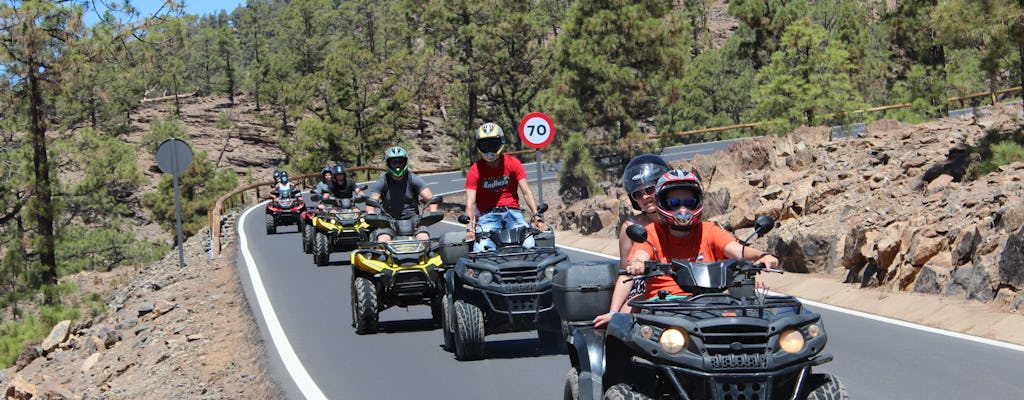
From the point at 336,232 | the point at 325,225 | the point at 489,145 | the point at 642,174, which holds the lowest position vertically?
the point at 336,232

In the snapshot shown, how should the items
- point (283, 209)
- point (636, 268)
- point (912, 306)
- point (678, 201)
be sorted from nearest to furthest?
point (636, 268) → point (678, 201) → point (912, 306) → point (283, 209)

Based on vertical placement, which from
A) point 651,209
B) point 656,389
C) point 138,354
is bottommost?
point 138,354

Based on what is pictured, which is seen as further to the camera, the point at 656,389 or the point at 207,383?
the point at 207,383

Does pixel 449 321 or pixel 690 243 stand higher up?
pixel 690 243

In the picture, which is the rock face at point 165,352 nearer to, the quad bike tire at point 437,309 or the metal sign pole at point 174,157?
the quad bike tire at point 437,309

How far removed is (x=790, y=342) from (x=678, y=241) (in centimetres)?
149

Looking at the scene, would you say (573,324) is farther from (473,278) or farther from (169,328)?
(169,328)

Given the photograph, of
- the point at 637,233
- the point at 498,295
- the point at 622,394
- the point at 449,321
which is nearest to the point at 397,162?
the point at 449,321

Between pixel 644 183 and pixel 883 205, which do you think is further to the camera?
pixel 883 205

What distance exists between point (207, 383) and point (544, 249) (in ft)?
14.0

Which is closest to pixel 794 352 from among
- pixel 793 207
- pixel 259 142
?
pixel 793 207

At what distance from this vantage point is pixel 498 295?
11383 millimetres

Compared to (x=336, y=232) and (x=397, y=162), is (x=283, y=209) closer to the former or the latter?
(x=336, y=232)

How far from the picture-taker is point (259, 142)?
125m
